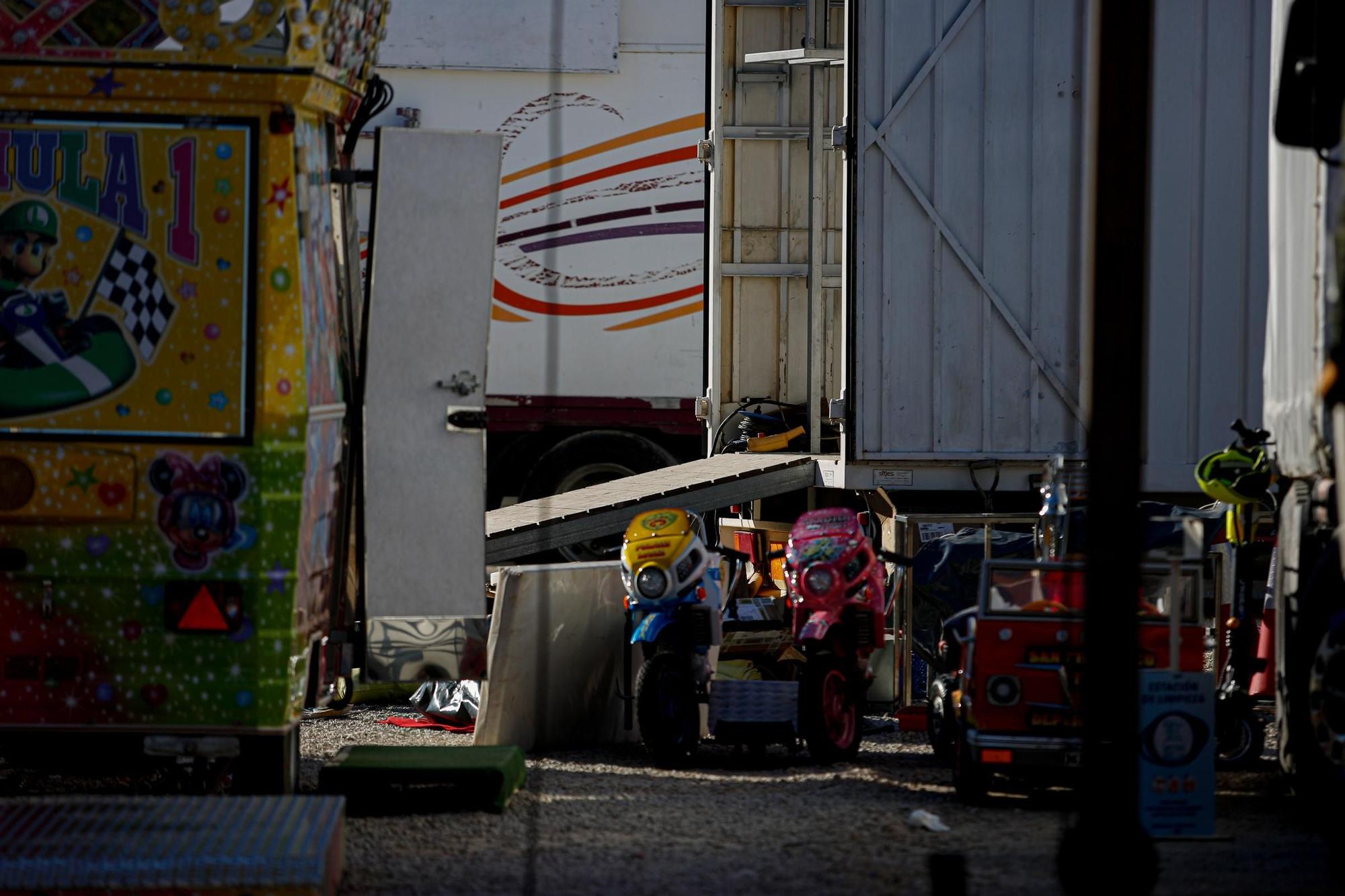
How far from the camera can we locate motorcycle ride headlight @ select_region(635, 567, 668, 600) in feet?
25.0

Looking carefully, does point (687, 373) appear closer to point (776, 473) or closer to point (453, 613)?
point (776, 473)

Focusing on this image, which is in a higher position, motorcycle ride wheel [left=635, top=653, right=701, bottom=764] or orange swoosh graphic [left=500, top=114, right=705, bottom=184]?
orange swoosh graphic [left=500, top=114, right=705, bottom=184]

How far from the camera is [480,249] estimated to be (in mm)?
6227

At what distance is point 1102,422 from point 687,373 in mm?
9233

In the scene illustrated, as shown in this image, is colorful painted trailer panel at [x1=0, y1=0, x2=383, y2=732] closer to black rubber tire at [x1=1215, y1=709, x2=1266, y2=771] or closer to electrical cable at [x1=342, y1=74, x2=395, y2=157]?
electrical cable at [x1=342, y1=74, x2=395, y2=157]

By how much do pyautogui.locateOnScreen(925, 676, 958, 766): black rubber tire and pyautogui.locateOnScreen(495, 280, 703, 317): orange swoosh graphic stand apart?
6451 mm

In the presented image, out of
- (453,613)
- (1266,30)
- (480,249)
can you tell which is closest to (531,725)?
(453,613)

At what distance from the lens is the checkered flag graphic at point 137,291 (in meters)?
5.40

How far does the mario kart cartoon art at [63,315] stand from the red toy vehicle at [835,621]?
341 centimetres

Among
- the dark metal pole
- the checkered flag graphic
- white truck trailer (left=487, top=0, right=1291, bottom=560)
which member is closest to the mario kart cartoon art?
the checkered flag graphic

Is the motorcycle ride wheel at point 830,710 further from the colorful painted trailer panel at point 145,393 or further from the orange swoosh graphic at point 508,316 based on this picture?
the orange swoosh graphic at point 508,316

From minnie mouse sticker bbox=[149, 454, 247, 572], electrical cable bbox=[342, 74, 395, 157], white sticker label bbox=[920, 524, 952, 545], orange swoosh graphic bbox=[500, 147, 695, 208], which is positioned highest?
orange swoosh graphic bbox=[500, 147, 695, 208]

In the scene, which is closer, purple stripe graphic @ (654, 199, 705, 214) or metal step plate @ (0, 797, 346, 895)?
metal step plate @ (0, 797, 346, 895)

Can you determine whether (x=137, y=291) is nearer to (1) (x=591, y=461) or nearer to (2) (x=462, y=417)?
(2) (x=462, y=417)
